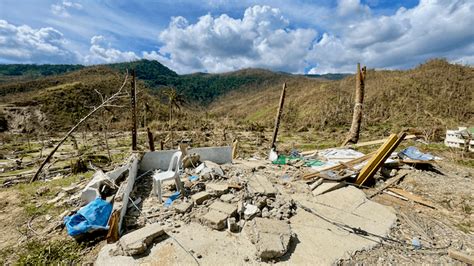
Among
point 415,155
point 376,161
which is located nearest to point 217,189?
point 376,161

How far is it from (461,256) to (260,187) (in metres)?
2.96

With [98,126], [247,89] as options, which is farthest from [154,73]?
[98,126]

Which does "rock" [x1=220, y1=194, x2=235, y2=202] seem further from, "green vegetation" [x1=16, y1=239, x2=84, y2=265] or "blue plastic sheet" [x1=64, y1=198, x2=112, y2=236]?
"green vegetation" [x1=16, y1=239, x2=84, y2=265]

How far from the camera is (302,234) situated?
3451mm

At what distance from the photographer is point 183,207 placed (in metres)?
3.94

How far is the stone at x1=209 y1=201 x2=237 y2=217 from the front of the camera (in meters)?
3.69

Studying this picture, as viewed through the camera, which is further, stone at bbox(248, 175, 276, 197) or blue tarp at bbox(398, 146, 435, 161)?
blue tarp at bbox(398, 146, 435, 161)

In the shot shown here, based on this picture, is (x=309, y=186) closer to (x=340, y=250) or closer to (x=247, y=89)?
(x=340, y=250)

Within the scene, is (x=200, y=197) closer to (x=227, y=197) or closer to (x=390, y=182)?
(x=227, y=197)

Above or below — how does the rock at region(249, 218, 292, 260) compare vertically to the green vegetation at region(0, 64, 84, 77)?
below

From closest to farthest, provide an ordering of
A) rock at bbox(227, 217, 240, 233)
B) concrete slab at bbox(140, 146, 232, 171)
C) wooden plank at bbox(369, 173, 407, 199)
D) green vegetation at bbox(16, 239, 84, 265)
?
green vegetation at bbox(16, 239, 84, 265), rock at bbox(227, 217, 240, 233), wooden plank at bbox(369, 173, 407, 199), concrete slab at bbox(140, 146, 232, 171)

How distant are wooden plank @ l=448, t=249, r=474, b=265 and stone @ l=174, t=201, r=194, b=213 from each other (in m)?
3.76

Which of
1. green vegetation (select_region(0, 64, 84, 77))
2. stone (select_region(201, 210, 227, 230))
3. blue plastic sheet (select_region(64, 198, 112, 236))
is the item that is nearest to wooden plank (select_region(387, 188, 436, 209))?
stone (select_region(201, 210, 227, 230))

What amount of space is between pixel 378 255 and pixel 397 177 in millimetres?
3160
